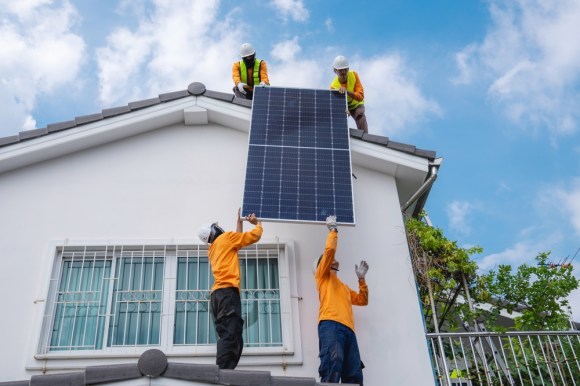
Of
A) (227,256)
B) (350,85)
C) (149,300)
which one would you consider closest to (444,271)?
(227,256)

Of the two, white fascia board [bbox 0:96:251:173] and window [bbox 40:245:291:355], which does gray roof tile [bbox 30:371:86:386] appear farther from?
white fascia board [bbox 0:96:251:173]

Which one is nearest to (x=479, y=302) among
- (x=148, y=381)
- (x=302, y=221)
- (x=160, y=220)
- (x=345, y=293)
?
(x=345, y=293)

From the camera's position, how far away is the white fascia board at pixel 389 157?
27.3 ft

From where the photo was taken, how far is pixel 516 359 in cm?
745

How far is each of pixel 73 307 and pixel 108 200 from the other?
1.53 metres

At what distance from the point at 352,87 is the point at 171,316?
17.0ft

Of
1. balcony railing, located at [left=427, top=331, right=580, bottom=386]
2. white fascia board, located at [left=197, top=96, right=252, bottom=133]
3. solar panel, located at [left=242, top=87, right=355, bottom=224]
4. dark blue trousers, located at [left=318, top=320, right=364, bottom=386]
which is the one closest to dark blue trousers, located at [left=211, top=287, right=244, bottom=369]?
dark blue trousers, located at [left=318, top=320, right=364, bottom=386]

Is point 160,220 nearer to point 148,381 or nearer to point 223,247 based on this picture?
point 223,247

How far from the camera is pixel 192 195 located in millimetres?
8141

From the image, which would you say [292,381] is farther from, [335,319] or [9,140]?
[9,140]

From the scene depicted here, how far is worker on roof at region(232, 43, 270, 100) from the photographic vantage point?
10.3 m

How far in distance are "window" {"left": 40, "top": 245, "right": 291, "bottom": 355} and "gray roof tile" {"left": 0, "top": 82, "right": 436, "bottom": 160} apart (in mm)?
1781

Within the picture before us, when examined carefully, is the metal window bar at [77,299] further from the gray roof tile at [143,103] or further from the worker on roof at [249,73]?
the worker on roof at [249,73]

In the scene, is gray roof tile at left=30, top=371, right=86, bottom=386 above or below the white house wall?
below
